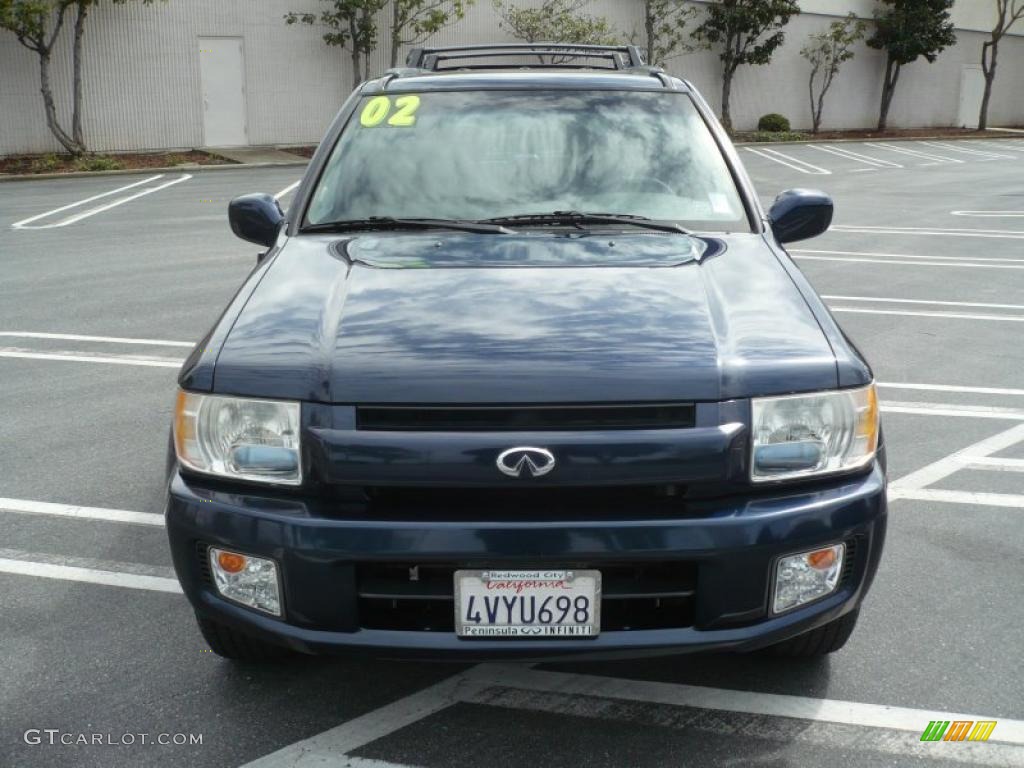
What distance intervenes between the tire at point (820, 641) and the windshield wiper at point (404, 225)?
5.02 feet

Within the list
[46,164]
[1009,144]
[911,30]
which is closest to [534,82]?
[46,164]

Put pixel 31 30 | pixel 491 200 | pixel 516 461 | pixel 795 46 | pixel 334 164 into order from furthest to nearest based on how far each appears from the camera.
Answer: pixel 795 46
pixel 31 30
pixel 334 164
pixel 491 200
pixel 516 461

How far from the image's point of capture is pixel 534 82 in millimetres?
4328

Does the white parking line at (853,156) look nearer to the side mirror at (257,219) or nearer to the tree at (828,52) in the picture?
the tree at (828,52)

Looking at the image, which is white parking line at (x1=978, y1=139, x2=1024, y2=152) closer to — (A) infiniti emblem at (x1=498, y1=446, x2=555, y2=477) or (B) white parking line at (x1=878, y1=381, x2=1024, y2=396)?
(B) white parking line at (x1=878, y1=381, x2=1024, y2=396)

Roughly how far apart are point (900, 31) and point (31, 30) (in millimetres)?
27961

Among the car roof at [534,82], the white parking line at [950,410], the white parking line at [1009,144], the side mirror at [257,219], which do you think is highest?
the car roof at [534,82]

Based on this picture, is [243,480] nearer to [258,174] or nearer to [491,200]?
[491,200]

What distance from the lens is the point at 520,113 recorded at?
4160 millimetres

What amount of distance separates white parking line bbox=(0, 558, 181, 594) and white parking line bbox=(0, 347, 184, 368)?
9.58ft

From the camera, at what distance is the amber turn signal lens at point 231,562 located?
2645mm

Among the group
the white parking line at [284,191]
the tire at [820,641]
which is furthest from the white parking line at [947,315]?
the white parking line at [284,191]

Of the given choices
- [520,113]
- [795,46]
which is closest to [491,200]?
[520,113]

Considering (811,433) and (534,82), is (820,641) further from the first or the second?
(534,82)
